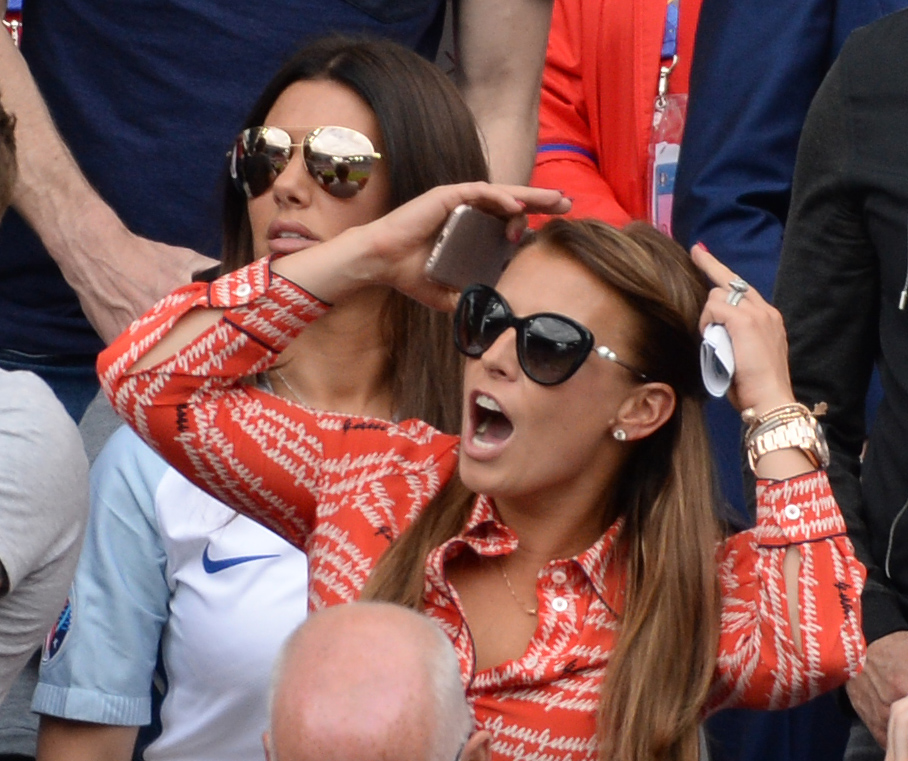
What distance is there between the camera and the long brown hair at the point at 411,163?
2959 mm

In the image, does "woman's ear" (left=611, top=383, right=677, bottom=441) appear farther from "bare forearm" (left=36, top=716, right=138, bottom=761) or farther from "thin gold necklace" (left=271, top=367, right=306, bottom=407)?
"bare forearm" (left=36, top=716, right=138, bottom=761)

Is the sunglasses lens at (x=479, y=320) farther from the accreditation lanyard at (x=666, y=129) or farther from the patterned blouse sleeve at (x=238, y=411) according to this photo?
the accreditation lanyard at (x=666, y=129)

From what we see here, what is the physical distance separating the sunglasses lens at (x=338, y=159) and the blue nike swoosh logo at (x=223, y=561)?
0.65 metres

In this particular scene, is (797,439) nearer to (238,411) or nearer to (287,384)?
(238,411)

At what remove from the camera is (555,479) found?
2.41 meters

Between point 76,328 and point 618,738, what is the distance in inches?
68.6

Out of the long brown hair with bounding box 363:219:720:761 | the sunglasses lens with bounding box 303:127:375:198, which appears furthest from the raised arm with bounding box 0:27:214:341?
the long brown hair with bounding box 363:219:720:761

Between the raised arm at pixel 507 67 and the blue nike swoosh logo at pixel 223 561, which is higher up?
the raised arm at pixel 507 67

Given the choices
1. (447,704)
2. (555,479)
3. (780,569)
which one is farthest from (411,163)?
(447,704)

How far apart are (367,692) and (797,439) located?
86 centimetres

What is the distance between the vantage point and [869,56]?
9.23ft

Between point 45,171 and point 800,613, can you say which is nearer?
point 800,613

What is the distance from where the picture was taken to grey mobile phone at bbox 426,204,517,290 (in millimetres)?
2527

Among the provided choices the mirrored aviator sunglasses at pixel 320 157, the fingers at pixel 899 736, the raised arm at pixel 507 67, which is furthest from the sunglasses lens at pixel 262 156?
the fingers at pixel 899 736
